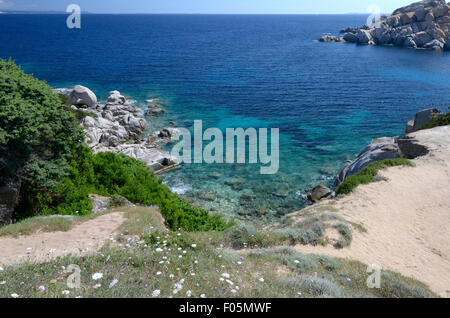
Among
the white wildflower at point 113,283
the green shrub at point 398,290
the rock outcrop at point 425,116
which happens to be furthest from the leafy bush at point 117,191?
the rock outcrop at point 425,116

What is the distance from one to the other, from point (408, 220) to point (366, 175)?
479 cm

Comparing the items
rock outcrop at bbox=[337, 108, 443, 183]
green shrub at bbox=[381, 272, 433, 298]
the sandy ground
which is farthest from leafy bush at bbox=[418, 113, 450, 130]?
green shrub at bbox=[381, 272, 433, 298]

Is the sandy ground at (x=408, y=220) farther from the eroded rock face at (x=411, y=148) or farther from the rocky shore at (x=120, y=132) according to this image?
the rocky shore at (x=120, y=132)

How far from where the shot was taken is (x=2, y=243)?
12805mm

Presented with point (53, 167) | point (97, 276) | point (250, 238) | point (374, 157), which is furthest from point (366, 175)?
point (53, 167)

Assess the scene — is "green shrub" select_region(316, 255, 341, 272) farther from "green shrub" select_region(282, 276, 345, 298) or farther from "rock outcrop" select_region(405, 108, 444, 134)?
"rock outcrop" select_region(405, 108, 444, 134)

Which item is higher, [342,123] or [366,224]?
[342,123]

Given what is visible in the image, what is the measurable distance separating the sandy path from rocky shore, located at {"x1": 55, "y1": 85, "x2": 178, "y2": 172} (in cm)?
1665

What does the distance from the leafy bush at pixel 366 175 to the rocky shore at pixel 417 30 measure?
3786 inches

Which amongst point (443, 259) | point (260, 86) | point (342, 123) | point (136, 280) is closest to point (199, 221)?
point (136, 280)

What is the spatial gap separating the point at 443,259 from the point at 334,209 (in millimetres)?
5506

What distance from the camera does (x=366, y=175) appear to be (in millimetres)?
22312

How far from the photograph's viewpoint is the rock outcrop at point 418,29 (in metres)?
103
